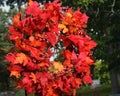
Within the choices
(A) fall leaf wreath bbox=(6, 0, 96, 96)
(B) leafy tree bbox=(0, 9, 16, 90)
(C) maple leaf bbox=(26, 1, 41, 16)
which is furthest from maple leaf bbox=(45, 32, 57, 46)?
(B) leafy tree bbox=(0, 9, 16, 90)

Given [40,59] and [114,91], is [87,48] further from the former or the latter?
[114,91]

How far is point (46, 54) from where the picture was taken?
5719 millimetres

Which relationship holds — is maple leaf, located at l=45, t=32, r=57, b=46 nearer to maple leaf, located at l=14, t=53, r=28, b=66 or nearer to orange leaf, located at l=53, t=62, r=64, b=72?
orange leaf, located at l=53, t=62, r=64, b=72

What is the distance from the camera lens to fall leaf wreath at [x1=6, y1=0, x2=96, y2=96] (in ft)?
18.5

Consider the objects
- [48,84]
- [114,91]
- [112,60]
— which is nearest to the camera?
[48,84]

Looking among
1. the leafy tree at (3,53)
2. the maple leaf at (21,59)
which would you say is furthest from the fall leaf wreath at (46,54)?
the leafy tree at (3,53)

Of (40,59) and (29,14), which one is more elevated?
(29,14)

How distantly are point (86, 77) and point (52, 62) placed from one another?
0.46 metres

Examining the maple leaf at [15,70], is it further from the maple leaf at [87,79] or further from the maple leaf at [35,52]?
the maple leaf at [87,79]

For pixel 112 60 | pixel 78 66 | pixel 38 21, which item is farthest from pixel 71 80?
pixel 112 60

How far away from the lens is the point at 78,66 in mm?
5699

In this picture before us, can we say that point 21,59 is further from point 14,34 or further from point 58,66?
point 58,66

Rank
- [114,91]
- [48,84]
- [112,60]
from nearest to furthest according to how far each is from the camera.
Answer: [48,84]
[112,60]
[114,91]

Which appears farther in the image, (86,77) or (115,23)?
(115,23)
